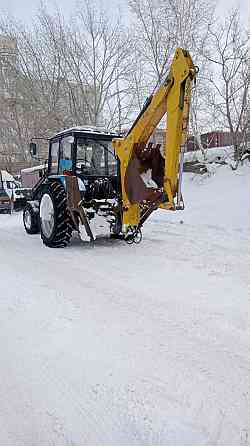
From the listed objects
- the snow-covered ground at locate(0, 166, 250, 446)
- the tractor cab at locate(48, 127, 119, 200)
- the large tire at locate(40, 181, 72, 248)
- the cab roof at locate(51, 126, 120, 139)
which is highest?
the cab roof at locate(51, 126, 120, 139)

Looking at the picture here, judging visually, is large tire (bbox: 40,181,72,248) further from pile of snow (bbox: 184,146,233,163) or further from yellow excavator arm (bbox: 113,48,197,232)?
pile of snow (bbox: 184,146,233,163)

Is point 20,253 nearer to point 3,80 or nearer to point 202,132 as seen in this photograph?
point 202,132

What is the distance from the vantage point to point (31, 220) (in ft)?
29.3

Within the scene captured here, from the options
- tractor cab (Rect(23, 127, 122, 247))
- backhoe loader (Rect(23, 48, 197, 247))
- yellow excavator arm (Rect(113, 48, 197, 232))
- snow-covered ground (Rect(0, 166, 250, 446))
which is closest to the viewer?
snow-covered ground (Rect(0, 166, 250, 446))

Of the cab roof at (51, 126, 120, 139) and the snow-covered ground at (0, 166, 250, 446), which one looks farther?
the cab roof at (51, 126, 120, 139)

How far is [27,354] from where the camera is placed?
9.49 ft

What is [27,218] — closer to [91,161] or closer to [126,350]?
[91,161]

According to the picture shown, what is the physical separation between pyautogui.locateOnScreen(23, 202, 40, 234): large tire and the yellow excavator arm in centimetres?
281

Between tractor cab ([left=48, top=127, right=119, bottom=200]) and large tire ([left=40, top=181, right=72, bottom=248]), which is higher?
tractor cab ([left=48, top=127, right=119, bottom=200])

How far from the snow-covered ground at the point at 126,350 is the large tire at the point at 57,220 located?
104 cm

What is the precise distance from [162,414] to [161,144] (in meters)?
5.47

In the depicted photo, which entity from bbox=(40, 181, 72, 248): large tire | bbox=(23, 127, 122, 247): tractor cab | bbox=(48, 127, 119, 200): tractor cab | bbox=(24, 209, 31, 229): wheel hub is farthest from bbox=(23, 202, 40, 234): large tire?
bbox=(48, 127, 119, 200): tractor cab

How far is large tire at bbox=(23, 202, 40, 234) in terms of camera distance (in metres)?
8.86

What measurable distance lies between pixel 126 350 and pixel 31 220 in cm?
Result: 650
